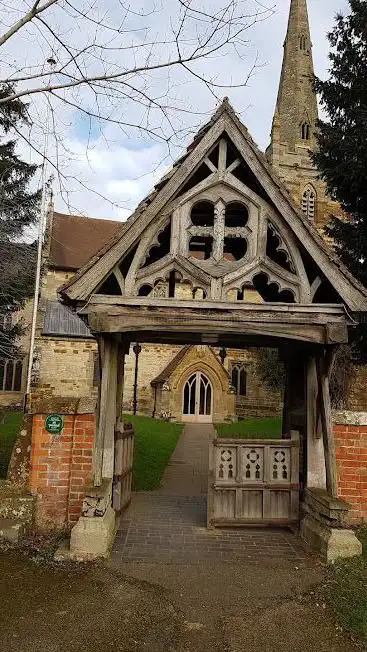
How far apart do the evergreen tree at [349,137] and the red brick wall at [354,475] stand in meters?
5.11

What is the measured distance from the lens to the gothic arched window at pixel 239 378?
31594 millimetres

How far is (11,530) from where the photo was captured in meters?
6.08

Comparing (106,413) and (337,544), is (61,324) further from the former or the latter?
(337,544)

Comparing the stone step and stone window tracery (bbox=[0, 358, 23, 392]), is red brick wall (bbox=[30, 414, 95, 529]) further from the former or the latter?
Answer: stone window tracery (bbox=[0, 358, 23, 392])

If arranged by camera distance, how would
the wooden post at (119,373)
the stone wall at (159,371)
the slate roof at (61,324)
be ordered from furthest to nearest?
the stone wall at (159,371)
the slate roof at (61,324)
the wooden post at (119,373)

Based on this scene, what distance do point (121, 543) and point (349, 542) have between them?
2.58 meters

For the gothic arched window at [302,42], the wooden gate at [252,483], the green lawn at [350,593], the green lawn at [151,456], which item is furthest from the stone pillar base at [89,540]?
the gothic arched window at [302,42]

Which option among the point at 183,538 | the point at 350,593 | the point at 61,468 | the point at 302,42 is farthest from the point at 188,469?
the point at 302,42

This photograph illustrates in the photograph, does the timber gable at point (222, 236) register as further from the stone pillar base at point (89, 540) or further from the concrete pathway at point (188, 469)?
the stone pillar base at point (89, 540)

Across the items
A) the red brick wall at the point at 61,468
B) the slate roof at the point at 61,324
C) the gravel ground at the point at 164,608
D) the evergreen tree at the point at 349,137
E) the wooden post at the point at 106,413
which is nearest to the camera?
the gravel ground at the point at 164,608

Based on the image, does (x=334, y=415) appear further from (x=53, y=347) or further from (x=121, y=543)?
(x=53, y=347)

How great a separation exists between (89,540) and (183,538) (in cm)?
148

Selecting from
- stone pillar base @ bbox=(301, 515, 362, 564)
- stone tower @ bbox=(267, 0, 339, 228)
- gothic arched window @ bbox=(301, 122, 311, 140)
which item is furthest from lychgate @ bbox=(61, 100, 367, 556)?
gothic arched window @ bbox=(301, 122, 311, 140)

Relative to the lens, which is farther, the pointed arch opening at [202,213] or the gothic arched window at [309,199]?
the gothic arched window at [309,199]
